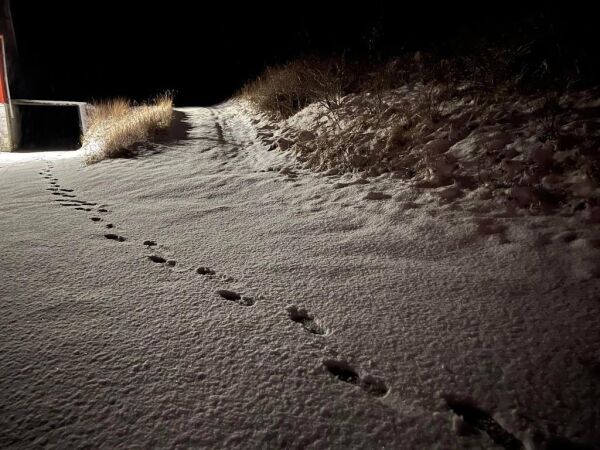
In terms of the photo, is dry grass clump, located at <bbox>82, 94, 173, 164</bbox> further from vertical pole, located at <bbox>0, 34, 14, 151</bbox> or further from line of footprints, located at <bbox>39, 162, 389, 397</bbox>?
vertical pole, located at <bbox>0, 34, 14, 151</bbox>

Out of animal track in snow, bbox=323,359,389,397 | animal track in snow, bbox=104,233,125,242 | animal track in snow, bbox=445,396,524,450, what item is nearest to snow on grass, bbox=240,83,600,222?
animal track in snow, bbox=445,396,524,450

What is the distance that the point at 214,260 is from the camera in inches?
56.0

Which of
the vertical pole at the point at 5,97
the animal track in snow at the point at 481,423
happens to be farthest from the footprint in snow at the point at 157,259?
the vertical pole at the point at 5,97

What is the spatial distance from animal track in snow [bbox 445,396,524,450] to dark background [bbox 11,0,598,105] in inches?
281

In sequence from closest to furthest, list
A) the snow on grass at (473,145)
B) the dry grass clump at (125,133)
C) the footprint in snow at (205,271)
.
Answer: the footprint in snow at (205,271)
the snow on grass at (473,145)
the dry grass clump at (125,133)

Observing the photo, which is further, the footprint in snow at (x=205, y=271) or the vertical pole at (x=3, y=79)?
the vertical pole at (x=3, y=79)

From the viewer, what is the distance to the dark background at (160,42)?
10.5 meters

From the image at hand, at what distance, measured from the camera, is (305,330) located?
98 centimetres

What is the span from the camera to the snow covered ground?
69 centimetres

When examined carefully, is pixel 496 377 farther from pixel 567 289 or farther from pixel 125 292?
pixel 125 292

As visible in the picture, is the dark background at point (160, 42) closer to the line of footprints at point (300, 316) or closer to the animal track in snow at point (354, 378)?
the line of footprints at point (300, 316)

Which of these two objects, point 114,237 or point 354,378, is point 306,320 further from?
point 114,237

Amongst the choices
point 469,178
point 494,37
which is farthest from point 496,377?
point 494,37

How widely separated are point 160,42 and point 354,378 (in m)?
15.2
